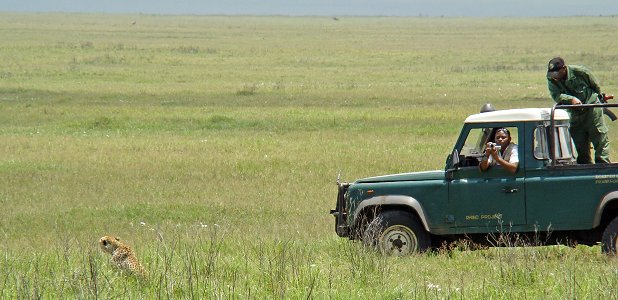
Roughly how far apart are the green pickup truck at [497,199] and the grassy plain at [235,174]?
0.72ft

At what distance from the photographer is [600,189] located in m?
8.05

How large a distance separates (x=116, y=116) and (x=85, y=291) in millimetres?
19147

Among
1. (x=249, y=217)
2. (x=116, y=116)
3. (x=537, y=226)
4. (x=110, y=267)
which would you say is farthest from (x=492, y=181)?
(x=116, y=116)

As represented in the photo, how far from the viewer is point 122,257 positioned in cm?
720

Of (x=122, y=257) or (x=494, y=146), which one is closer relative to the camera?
(x=122, y=257)

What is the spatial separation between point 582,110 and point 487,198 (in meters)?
1.70

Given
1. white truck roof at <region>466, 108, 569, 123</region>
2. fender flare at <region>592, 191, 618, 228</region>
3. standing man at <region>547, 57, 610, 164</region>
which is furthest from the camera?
standing man at <region>547, 57, 610, 164</region>

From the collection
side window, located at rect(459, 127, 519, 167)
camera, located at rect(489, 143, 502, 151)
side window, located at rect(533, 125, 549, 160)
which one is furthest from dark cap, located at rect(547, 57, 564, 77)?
camera, located at rect(489, 143, 502, 151)

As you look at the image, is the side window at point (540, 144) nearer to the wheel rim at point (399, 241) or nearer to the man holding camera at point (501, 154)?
the man holding camera at point (501, 154)

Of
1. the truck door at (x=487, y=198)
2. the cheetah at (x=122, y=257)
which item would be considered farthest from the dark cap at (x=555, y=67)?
the cheetah at (x=122, y=257)

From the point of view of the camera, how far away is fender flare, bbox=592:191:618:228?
26.1 feet

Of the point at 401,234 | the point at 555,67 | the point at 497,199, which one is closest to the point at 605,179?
the point at 497,199

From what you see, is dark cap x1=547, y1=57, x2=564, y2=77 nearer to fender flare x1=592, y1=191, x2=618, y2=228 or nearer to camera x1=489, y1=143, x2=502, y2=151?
camera x1=489, y1=143, x2=502, y2=151

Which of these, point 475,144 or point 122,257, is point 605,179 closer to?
point 475,144
